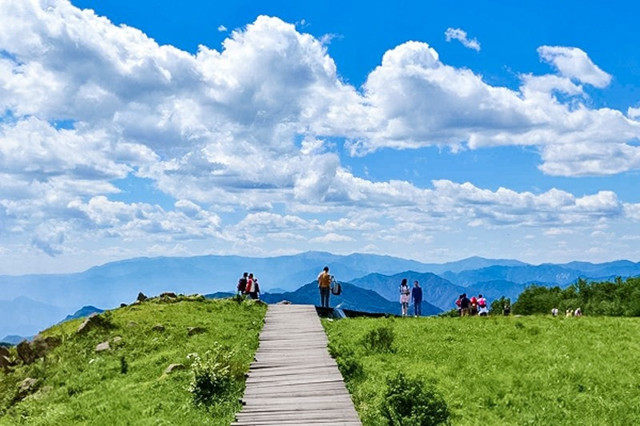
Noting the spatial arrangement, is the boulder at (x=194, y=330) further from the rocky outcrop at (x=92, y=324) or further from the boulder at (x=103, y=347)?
the rocky outcrop at (x=92, y=324)

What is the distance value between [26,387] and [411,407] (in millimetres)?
19269

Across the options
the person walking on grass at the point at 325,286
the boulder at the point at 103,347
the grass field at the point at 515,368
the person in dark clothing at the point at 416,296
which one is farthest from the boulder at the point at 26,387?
the person in dark clothing at the point at 416,296

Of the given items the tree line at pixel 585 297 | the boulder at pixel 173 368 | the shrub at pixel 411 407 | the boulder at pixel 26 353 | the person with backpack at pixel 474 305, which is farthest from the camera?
the tree line at pixel 585 297

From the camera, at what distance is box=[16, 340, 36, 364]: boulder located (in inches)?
1243

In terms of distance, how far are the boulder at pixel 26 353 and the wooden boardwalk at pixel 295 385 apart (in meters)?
12.6

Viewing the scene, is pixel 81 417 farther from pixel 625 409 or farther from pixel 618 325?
pixel 618 325

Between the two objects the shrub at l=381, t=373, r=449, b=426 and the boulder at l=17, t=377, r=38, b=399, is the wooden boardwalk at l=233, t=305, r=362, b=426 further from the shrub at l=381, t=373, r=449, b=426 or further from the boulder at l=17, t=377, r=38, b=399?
the boulder at l=17, t=377, r=38, b=399

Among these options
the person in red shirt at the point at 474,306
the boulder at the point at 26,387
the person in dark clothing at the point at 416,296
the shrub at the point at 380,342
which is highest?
the person in dark clothing at the point at 416,296

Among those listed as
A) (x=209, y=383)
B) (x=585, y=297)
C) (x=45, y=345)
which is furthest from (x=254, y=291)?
(x=585, y=297)

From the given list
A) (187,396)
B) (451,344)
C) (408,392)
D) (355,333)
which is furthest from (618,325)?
(187,396)

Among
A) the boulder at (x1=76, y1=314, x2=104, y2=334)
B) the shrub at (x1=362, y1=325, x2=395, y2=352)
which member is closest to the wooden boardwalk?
the shrub at (x1=362, y1=325, x2=395, y2=352)

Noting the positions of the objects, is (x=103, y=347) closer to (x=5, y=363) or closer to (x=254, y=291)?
(x=5, y=363)

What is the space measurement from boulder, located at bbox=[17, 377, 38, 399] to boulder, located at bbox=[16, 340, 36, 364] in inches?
169

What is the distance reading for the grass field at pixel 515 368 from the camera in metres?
17.5
